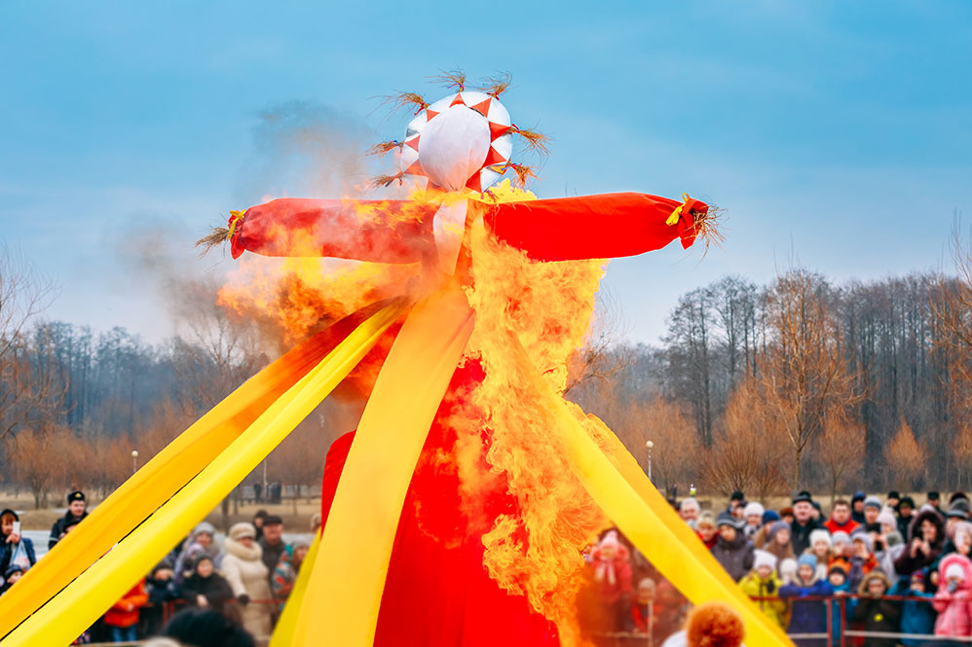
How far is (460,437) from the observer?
152 inches

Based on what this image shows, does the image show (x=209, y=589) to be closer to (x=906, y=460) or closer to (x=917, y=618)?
(x=917, y=618)

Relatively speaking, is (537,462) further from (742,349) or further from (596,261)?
(742,349)

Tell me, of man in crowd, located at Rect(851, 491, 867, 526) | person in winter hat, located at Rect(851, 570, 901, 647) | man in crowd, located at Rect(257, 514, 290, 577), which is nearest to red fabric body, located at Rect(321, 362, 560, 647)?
man in crowd, located at Rect(257, 514, 290, 577)

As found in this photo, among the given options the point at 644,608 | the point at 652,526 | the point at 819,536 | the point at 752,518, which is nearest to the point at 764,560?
the point at 819,536

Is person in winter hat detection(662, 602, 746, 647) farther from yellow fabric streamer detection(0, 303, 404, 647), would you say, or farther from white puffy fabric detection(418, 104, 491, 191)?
white puffy fabric detection(418, 104, 491, 191)

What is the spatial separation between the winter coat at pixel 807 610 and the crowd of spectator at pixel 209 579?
4.19 metres

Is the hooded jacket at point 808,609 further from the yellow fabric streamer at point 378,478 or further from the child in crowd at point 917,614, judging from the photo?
the yellow fabric streamer at point 378,478

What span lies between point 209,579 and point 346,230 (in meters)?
4.92

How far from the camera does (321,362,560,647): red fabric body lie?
3.70 m

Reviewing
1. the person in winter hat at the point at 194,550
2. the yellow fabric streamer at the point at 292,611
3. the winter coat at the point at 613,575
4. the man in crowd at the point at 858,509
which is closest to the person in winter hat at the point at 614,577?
the winter coat at the point at 613,575

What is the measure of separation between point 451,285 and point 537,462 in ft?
2.86

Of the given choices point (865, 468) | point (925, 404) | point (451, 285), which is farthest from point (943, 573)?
point (925, 404)

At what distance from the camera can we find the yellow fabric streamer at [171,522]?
313 centimetres

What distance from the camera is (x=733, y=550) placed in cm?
830
